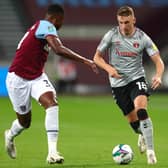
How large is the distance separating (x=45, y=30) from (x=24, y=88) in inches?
39.6

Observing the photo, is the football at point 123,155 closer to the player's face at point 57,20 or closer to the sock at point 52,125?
the sock at point 52,125

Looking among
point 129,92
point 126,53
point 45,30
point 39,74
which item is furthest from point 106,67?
point 45,30

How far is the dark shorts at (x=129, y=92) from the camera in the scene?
479 inches

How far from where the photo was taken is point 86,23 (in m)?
38.5

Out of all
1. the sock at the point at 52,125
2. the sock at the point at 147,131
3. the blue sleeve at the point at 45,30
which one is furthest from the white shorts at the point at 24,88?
the sock at the point at 147,131

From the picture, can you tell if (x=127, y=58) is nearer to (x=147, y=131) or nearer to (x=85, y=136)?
(x=147, y=131)

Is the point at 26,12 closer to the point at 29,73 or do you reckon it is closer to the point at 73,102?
the point at 73,102

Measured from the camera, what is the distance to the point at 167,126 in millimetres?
19531

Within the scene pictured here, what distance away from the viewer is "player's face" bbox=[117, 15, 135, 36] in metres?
12.0

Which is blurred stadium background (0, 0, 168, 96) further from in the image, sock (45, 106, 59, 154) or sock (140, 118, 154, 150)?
sock (45, 106, 59, 154)

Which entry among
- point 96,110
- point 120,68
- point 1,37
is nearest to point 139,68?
point 120,68

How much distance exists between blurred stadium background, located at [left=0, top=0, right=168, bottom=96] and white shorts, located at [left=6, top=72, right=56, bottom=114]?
25.3m

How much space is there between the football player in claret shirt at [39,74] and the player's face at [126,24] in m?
0.99

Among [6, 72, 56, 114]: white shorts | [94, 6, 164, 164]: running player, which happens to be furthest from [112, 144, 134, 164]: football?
[6, 72, 56, 114]: white shorts
